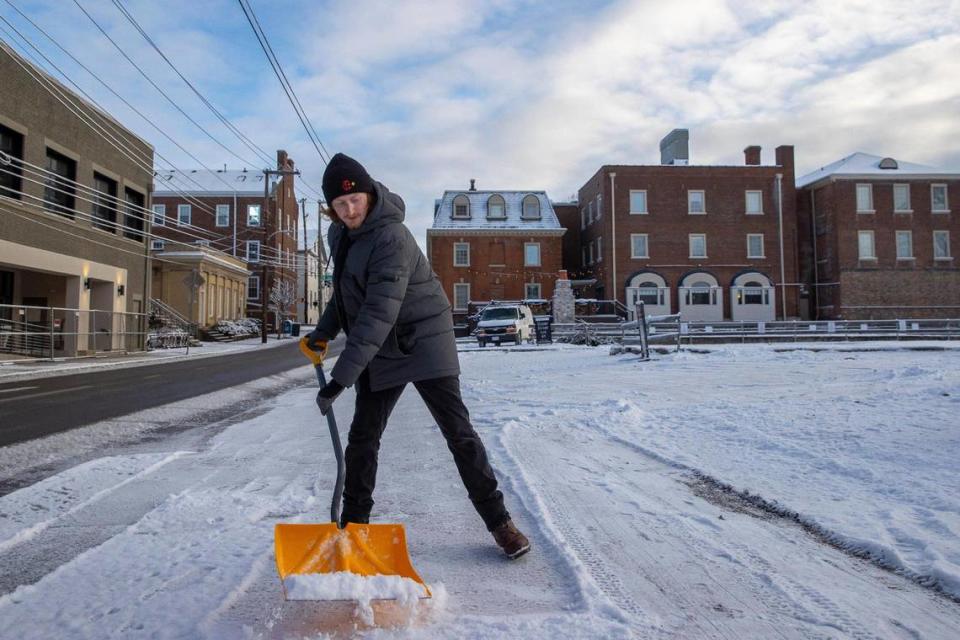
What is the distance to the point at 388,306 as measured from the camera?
2.73m

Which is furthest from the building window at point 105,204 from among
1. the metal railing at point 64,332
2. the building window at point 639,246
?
the building window at point 639,246

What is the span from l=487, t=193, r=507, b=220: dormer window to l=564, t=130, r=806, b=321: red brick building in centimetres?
744

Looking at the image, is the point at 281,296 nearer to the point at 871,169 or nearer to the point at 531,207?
the point at 531,207

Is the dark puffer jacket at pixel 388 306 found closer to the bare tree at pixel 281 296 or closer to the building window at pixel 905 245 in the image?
the bare tree at pixel 281 296

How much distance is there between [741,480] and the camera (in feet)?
14.2

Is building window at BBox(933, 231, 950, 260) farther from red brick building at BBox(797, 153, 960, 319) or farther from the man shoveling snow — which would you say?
the man shoveling snow

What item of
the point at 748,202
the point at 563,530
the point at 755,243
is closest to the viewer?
the point at 563,530

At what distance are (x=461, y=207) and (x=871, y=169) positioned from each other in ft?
91.7

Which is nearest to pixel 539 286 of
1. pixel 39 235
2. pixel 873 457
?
pixel 39 235

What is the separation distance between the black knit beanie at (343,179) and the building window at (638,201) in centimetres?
4186

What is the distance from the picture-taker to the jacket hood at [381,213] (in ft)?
9.42

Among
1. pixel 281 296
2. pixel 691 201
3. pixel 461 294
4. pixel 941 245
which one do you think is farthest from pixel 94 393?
pixel 941 245

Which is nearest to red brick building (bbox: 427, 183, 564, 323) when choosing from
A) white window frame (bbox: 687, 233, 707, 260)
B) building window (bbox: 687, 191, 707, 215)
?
white window frame (bbox: 687, 233, 707, 260)

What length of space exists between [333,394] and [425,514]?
127 cm
